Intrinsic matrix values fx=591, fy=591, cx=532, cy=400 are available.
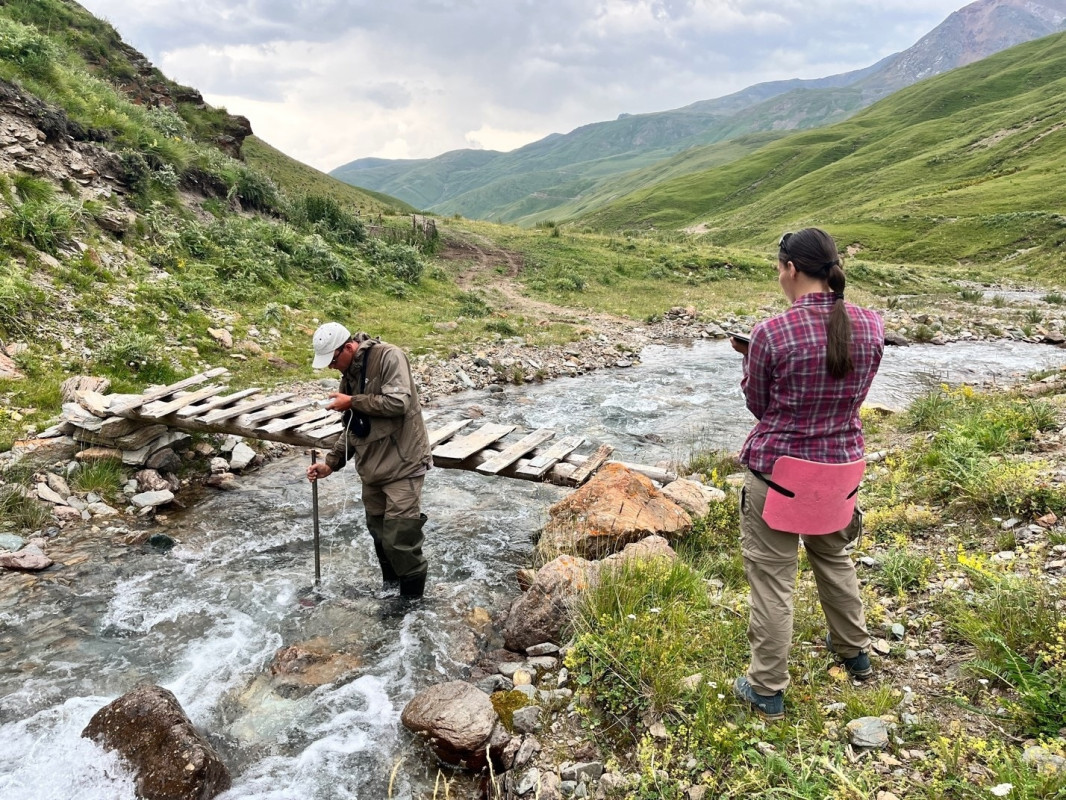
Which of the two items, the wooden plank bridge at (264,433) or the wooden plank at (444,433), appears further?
the wooden plank at (444,433)

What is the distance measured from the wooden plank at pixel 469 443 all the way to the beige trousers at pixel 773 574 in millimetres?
4839

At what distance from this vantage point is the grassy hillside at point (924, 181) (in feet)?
168

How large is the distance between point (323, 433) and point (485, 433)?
7.55 ft

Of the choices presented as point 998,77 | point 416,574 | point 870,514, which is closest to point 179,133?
point 416,574

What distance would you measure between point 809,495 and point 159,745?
175 inches

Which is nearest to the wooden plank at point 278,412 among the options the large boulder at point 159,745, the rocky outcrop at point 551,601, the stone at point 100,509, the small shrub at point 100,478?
the small shrub at point 100,478

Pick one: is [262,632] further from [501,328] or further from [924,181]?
[924,181]

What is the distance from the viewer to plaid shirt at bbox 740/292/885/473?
129 inches

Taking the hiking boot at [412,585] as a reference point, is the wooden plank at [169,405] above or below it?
above

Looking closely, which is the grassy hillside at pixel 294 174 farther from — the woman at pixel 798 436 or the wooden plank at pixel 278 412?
the woman at pixel 798 436

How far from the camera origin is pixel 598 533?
631 cm

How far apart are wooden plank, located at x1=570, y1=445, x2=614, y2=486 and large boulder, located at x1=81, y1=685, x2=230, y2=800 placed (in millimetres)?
4866

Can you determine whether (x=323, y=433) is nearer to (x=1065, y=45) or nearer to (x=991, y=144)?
(x=991, y=144)

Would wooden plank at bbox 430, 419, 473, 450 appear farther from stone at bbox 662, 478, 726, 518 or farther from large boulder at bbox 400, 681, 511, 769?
large boulder at bbox 400, 681, 511, 769
